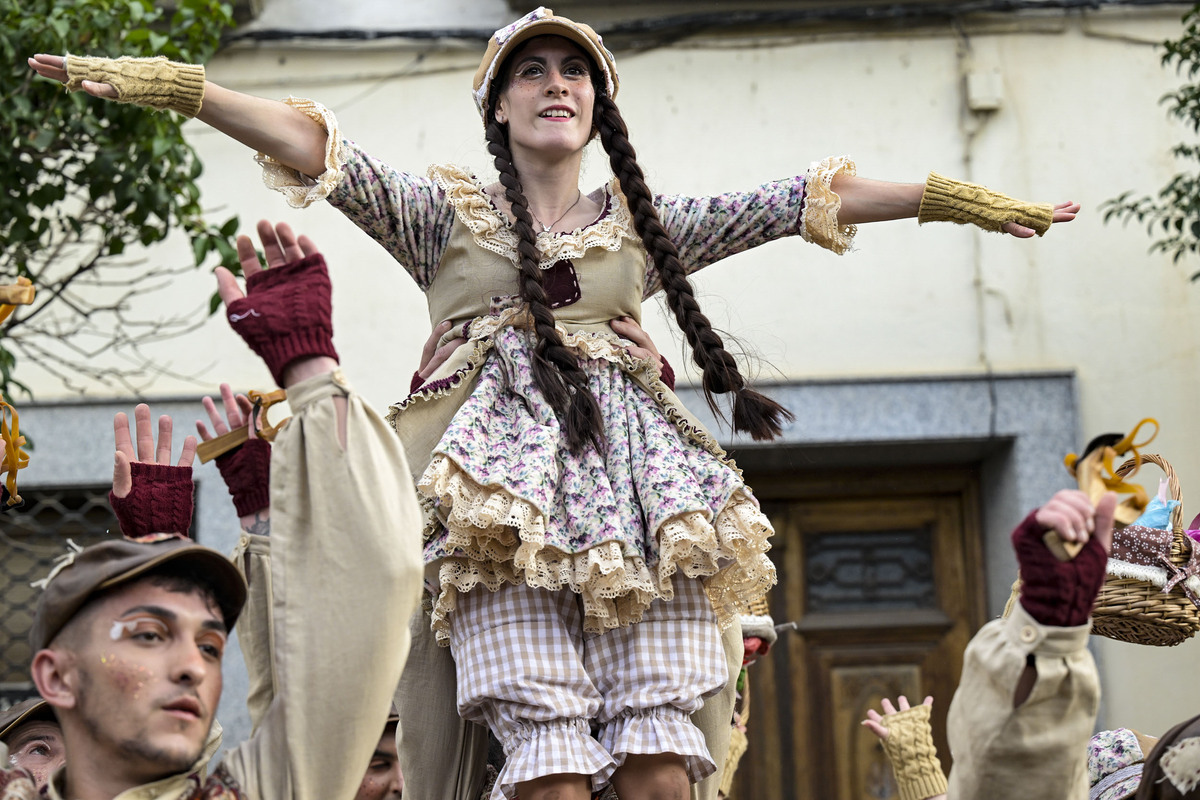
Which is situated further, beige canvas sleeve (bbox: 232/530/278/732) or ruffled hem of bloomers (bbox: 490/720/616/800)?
ruffled hem of bloomers (bbox: 490/720/616/800)

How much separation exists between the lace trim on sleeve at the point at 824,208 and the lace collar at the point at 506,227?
0.39 meters

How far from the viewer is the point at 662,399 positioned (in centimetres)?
322

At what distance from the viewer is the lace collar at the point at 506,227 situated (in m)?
3.26

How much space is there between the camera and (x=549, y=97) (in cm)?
334

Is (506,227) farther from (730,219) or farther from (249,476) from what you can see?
(249,476)

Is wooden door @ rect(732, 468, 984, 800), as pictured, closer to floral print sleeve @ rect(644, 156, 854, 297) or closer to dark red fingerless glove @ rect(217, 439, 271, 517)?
floral print sleeve @ rect(644, 156, 854, 297)

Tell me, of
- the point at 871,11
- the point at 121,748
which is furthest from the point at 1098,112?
the point at 121,748

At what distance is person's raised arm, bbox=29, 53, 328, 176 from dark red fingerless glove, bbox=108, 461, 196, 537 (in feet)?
2.23

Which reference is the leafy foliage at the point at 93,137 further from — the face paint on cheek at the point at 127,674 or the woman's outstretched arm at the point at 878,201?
the face paint on cheek at the point at 127,674

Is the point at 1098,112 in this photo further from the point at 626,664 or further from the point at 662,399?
the point at 626,664

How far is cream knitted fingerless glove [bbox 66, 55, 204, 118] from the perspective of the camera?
116 inches

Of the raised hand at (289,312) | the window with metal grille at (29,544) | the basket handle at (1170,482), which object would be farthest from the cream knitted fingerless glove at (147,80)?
the window with metal grille at (29,544)

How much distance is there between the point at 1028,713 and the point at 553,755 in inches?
38.3

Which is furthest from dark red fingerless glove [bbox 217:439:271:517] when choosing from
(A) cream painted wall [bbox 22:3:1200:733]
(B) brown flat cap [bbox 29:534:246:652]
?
(A) cream painted wall [bbox 22:3:1200:733]
